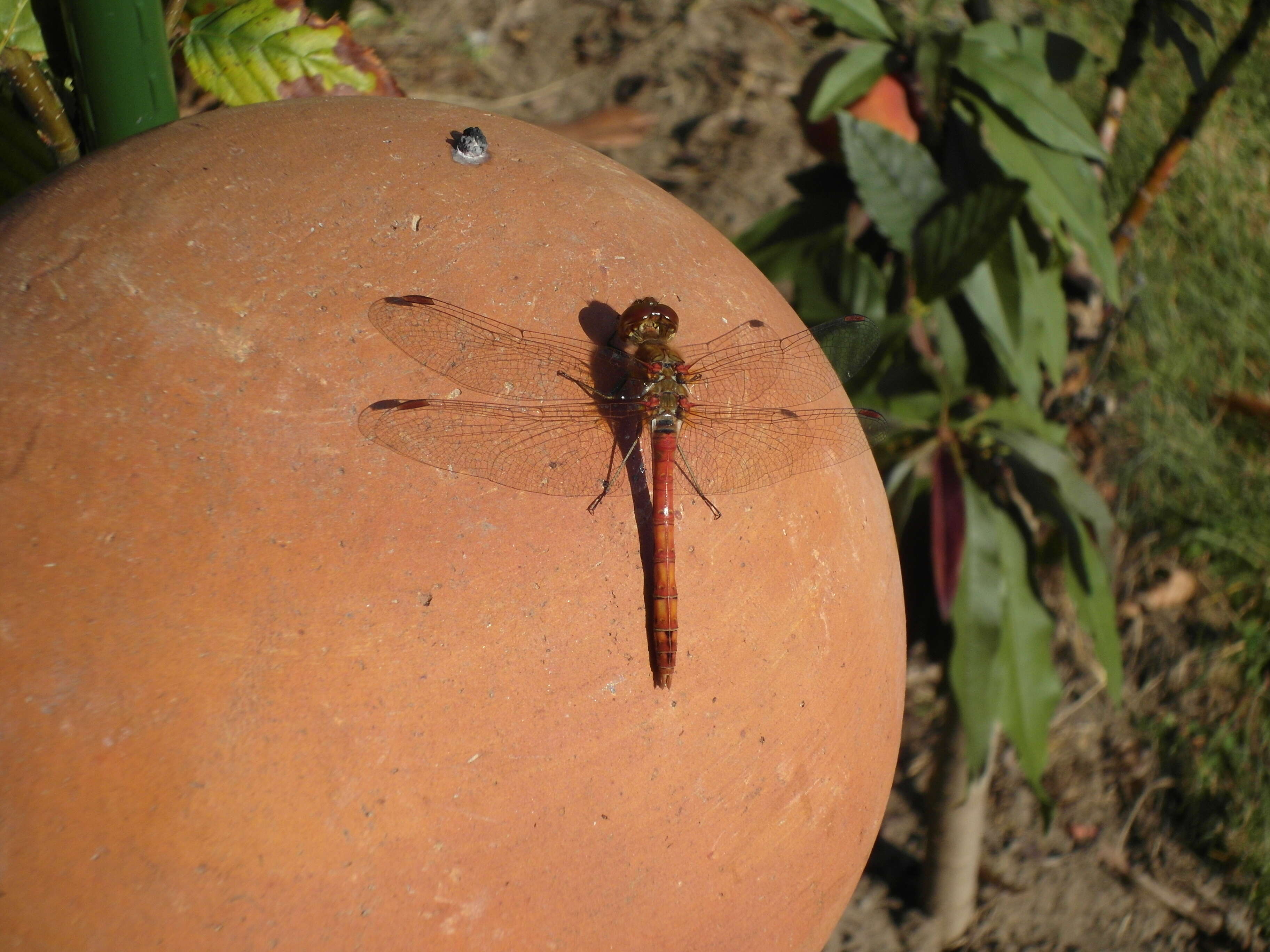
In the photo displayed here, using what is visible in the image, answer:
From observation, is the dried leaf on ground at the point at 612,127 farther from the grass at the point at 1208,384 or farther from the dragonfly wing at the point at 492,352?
the dragonfly wing at the point at 492,352

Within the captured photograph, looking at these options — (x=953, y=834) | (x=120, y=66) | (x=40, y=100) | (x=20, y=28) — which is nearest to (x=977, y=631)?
(x=953, y=834)

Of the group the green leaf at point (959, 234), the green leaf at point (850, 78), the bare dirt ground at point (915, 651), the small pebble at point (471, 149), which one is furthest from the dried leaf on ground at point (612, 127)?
the small pebble at point (471, 149)

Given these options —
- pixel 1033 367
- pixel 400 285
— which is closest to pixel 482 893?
pixel 400 285

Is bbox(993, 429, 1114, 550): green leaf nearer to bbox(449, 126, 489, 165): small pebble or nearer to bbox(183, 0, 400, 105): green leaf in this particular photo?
bbox(449, 126, 489, 165): small pebble

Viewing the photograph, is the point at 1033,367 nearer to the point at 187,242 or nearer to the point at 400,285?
the point at 400,285

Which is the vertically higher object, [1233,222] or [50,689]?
[50,689]
